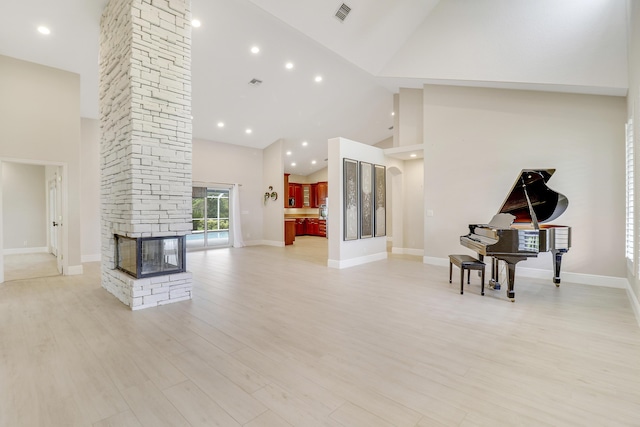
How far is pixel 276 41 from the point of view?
18.4ft

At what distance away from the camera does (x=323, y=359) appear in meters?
2.43

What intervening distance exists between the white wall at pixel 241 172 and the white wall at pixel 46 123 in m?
3.53

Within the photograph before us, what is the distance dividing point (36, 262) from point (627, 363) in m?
10.3

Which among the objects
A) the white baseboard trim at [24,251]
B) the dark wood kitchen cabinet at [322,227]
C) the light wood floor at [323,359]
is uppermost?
the dark wood kitchen cabinet at [322,227]

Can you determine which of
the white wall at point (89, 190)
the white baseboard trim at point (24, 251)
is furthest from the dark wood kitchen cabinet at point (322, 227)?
the white baseboard trim at point (24, 251)

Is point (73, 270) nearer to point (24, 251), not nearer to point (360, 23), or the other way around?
point (24, 251)

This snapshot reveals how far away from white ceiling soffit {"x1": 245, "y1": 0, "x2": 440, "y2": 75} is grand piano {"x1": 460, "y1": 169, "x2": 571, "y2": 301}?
3725 mm

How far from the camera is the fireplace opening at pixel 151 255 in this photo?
380cm

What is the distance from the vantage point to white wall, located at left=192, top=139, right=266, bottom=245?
9.30 m

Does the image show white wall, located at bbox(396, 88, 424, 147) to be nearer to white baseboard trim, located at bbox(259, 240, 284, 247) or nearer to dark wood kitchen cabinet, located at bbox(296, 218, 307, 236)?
white baseboard trim, located at bbox(259, 240, 284, 247)

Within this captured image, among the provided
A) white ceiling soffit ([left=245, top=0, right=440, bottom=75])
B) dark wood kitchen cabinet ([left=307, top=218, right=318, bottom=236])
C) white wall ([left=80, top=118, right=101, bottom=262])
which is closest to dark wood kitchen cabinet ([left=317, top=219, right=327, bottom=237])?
dark wood kitchen cabinet ([left=307, top=218, right=318, bottom=236])

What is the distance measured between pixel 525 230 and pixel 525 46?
3.21 metres

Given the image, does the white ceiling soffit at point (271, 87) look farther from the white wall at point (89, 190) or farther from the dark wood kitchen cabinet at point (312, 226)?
the dark wood kitchen cabinet at point (312, 226)

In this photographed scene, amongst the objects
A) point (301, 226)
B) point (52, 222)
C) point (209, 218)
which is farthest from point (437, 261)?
point (52, 222)
